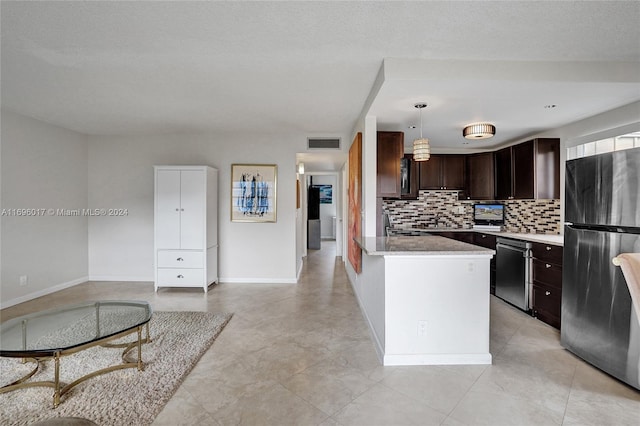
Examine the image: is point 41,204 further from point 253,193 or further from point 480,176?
point 480,176

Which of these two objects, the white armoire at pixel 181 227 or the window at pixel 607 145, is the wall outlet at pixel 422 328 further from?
the white armoire at pixel 181 227

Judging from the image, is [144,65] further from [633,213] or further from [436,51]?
[633,213]

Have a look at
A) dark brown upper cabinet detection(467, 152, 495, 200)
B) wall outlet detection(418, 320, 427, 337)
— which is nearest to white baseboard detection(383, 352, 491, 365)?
wall outlet detection(418, 320, 427, 337)

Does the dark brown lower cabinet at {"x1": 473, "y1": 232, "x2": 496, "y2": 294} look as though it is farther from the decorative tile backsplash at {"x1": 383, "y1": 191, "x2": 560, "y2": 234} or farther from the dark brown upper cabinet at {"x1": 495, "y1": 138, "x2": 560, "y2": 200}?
the decorative tile backsplash at {"x1": 383, "y1": 191, "x2": 560, "y2": 234}

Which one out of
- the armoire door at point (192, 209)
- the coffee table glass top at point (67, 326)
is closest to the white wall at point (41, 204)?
the armoire door at point (192, 209)

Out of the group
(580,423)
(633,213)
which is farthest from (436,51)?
(580,423)

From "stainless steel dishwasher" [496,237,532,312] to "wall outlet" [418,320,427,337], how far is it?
192 cm

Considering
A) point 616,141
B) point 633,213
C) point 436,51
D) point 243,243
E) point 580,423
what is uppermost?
point 436,51

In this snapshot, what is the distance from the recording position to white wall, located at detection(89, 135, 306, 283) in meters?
4.98

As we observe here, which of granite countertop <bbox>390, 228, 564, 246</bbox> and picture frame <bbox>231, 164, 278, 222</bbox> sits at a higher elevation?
picture frame <bbox>231, 164, 278, 222</bbox>

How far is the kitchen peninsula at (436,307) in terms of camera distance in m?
2.42

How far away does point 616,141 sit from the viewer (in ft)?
10.3

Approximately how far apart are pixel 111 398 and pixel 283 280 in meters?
3.13

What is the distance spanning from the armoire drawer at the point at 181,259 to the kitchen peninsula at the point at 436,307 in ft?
9.71
